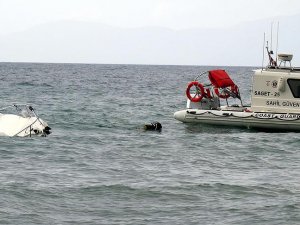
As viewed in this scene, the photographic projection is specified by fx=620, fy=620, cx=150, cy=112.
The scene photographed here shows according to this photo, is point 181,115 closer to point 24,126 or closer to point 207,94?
point 207,94

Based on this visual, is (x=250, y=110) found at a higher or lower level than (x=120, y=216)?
higher

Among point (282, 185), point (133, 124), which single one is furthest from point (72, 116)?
point (282, 185)

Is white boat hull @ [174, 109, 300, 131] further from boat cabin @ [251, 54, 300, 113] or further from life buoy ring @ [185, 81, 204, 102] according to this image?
life buoy ring @ [185, 81, 204, 102]

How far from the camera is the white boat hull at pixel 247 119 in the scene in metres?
24.8

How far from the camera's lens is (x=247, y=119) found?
25.4 metres

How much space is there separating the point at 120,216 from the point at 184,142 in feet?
34.0

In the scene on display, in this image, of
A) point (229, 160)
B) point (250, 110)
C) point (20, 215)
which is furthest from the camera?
point (250, 110)

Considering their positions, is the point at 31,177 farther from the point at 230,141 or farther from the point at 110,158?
the point at 230,141

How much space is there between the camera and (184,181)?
15.6 metres

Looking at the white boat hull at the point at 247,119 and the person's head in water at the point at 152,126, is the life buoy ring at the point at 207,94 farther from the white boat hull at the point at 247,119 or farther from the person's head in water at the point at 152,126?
the person's head in water at the point at 152,126

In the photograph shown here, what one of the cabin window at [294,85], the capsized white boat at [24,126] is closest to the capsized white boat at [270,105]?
the cabin window at [294,85]

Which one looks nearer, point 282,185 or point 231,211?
point 231,211

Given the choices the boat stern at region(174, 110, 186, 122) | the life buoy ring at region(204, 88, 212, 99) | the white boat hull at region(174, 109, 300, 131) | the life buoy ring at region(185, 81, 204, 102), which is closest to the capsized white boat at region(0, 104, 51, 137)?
the boat stern at region(174, 110, 186, 122)

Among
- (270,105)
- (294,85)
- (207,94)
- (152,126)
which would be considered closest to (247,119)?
(270,105)
